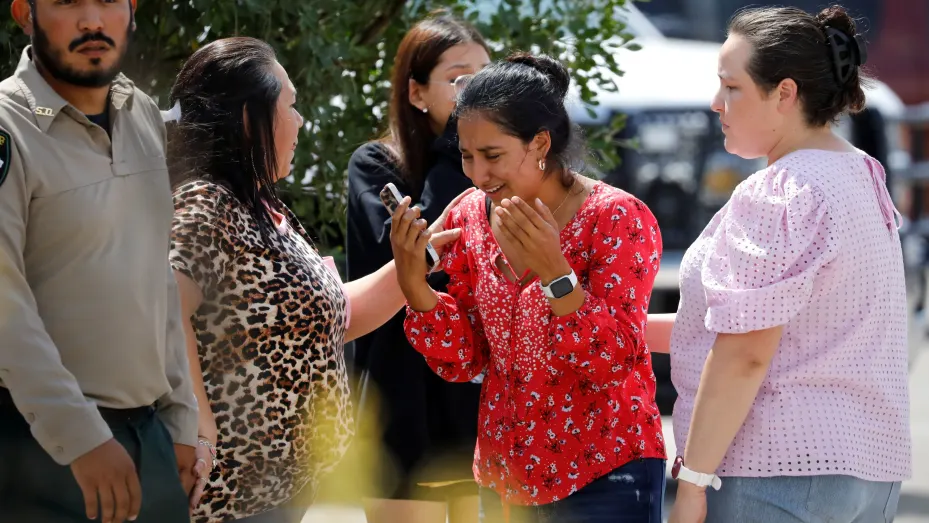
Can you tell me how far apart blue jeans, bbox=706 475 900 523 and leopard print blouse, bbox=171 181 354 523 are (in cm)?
84

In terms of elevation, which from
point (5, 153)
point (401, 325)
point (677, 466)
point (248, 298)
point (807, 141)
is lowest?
point (401, 325)

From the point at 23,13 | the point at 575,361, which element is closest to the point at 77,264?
the point at 23,13

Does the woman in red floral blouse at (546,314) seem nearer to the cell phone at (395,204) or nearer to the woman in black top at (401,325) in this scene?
the cell phone at (395,204)

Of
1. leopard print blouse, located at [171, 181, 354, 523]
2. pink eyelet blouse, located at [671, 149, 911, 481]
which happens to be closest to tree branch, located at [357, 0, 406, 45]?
leopard print blouse, located at [171, 181, 354, 523]

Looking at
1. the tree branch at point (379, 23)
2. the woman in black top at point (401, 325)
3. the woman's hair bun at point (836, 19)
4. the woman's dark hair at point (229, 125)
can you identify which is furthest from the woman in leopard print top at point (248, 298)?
the tree branch at point (379, 23)

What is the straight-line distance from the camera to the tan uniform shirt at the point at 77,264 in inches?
80.0

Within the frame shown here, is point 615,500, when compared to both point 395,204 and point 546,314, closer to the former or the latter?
point 546,314

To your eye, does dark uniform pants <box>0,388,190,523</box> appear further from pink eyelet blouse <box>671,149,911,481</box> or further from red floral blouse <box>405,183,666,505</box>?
pink eyelet blouse <box>671,149,911,481</box>

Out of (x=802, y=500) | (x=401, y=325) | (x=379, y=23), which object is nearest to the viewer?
(x=802, y=500)

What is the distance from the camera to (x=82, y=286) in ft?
7.00

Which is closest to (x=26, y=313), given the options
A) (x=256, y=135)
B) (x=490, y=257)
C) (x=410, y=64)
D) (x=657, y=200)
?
(x=256, y=135)

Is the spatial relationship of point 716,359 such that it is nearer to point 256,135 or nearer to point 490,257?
point 490,257

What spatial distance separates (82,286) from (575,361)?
37.7 inches

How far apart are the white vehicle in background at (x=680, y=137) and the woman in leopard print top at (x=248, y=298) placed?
4785 millimetres
